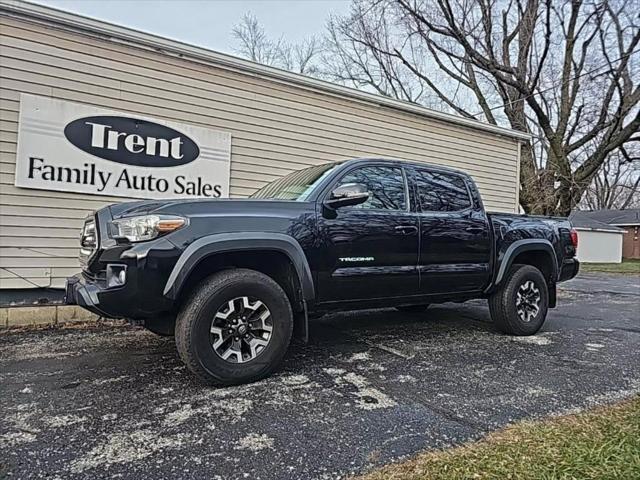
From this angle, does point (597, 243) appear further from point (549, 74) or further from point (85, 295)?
point (85, 295)

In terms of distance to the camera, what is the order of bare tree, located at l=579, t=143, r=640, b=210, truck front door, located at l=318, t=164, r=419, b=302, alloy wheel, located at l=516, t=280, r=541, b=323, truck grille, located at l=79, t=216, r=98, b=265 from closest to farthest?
truck grille, located at l=79, t=216, r=98, b=265
truck front door, located at l=318, t=164, r=419, b=302
alloy wheel, located at l=516, t=280, r=541, b=323
bare tree, located at l=579, t=143, r=640, b=210

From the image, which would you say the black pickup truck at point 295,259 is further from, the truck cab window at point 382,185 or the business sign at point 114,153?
the business sign at point 114,153

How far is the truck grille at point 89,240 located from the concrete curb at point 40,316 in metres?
2.29

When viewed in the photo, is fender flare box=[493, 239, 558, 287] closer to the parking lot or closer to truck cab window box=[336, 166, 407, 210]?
the parking lot

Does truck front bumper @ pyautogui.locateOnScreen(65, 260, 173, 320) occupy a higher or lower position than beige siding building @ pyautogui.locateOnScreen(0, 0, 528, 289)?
lower

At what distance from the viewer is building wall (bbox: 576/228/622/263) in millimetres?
26672

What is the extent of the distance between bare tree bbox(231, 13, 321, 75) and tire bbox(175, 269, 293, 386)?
20.7 m

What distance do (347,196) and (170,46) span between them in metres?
3.83

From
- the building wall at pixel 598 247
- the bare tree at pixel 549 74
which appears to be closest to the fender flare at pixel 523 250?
the bare tree at pixel 549 74

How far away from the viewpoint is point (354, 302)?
3.77 m

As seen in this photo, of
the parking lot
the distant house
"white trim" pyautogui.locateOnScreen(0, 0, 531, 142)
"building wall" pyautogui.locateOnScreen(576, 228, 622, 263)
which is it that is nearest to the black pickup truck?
the parking lot

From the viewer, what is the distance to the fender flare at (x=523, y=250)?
4.66 m

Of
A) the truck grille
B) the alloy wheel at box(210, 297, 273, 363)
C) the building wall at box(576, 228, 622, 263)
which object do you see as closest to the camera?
the alloy wheel at box(210, 297, 273, 363)

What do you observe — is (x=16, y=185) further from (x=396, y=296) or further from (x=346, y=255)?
(x=396, y=296)
